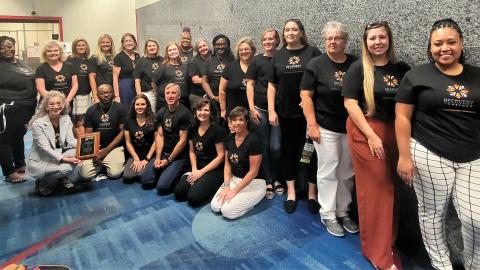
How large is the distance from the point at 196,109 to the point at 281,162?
0.87m

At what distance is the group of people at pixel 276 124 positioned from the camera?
1.64 metres

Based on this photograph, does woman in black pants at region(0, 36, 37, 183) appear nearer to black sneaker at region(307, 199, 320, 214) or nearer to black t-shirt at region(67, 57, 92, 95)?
black t-shirt at region(67, 57, 92, 95)

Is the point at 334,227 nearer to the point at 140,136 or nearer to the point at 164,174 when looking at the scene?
the point at 164,174

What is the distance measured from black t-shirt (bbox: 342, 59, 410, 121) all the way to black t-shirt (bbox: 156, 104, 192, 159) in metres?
1.71

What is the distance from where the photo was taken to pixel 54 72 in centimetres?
361

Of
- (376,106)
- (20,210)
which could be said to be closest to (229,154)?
(376,106)

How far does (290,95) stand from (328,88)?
0.48 meters

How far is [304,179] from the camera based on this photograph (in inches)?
122

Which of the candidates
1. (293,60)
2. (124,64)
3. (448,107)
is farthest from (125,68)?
(448,107)

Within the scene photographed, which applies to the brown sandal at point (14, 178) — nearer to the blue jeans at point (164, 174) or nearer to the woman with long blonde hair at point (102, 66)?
the woman with long blonde hair at point (102, 66)

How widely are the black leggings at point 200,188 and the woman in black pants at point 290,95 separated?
577 mm

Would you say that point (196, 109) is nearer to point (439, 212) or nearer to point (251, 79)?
point (251, 79)

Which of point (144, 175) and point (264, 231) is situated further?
point (144, 175)

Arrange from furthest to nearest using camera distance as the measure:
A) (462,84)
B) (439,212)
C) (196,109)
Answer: (196,109), (439,212), (462,84)
